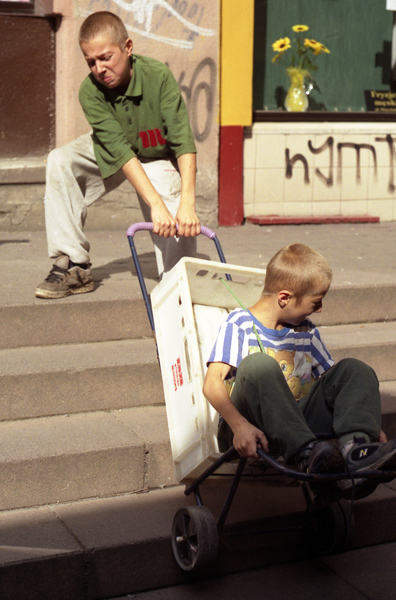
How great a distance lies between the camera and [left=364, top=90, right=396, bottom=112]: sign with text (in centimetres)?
890

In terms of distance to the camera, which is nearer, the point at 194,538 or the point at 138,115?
the point at 194,538

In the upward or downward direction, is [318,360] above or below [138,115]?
below

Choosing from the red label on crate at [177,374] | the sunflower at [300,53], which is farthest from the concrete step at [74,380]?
the sunflower at [300,53]

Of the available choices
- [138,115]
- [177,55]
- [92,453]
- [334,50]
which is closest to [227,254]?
[138,115]

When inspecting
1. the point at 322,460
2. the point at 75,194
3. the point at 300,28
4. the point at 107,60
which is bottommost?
the point at 322,460

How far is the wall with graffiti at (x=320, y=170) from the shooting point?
324 inches

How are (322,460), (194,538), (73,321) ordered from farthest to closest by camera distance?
(73,321)
(194,538)
(322,460)

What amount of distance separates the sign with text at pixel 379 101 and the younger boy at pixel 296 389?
6.15 m

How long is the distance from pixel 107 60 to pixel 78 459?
78.8 inches

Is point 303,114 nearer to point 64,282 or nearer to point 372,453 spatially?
point 64,282

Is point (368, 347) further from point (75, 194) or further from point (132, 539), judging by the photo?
point (132, 539)

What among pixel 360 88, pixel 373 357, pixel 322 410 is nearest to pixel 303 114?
pixel 360 88

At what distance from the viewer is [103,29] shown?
4.11 meters

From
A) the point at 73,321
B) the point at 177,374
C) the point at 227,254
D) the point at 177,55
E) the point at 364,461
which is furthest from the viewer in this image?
the point at 177,55
